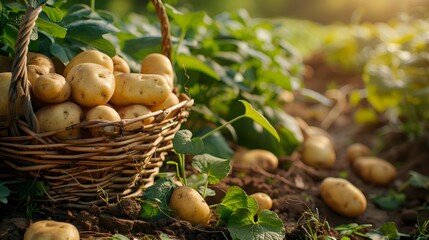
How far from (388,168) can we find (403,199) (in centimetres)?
37

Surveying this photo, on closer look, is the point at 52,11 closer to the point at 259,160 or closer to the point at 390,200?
the point at 259,160

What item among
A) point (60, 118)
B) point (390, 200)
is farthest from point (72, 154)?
point (390, 200)

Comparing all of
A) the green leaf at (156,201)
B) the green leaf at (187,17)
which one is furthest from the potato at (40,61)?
the green leaf at (187,17)

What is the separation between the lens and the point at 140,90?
2008 mm

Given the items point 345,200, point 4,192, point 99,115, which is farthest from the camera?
point 345,200

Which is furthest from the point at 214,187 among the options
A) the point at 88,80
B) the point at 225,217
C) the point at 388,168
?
the point at 388,168

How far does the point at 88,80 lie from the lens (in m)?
1.87

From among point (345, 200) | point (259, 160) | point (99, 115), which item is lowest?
point (259, 160)

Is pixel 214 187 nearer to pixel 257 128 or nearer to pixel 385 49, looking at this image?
pixel 257 128

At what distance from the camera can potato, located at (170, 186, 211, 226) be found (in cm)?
197

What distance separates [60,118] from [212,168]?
1.95 ft

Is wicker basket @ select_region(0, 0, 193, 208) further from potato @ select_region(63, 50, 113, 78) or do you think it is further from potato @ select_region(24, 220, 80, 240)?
potato @ select_region(63, 50, 113, 78)

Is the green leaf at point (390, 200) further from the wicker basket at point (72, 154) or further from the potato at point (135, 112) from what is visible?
the potato at point (135, 112)

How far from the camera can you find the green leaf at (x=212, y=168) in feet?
6.68
